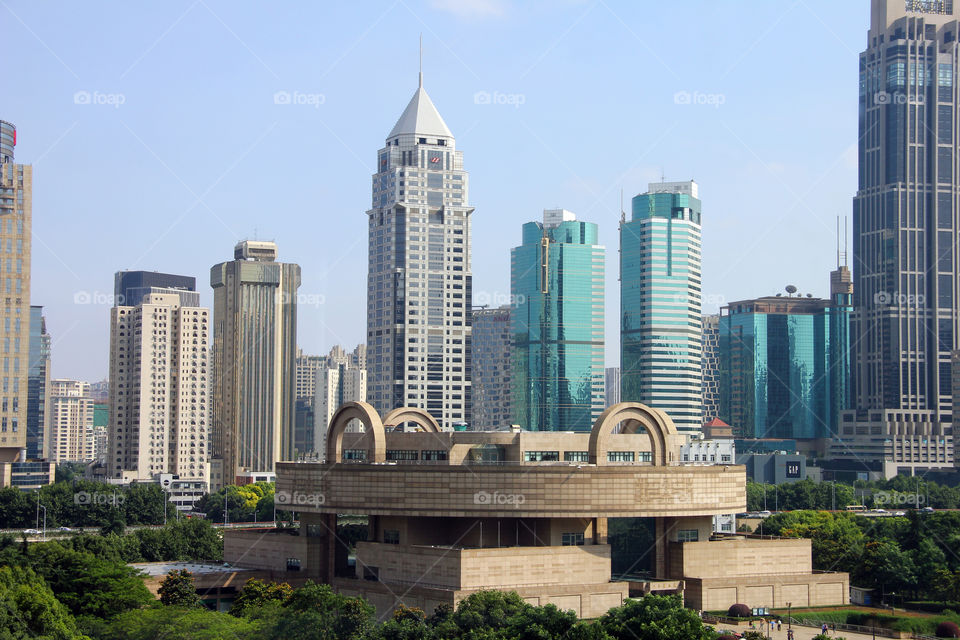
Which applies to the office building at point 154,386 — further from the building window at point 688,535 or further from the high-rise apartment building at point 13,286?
the building window at point 688,535

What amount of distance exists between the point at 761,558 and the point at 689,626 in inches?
911

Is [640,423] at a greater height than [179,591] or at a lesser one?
greater

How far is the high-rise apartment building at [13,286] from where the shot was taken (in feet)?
421

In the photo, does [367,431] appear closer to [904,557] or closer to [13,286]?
[904,557]

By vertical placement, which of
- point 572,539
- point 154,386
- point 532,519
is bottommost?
point 572,539

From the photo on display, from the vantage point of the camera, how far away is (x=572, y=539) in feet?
245

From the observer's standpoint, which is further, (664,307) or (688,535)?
(664,307)

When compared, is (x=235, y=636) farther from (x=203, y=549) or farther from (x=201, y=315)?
(x=201, y=315)

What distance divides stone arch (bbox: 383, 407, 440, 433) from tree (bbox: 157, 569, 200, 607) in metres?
15.6

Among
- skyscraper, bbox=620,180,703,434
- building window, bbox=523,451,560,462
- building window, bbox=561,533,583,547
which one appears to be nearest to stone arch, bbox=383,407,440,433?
building window, bbox=523,451,560,462

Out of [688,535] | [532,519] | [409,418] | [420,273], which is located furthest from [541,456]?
[420,273]

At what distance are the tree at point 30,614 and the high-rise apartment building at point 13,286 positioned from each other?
6669 cm

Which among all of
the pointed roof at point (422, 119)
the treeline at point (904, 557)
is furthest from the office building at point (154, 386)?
the treeline at point (904, 557)

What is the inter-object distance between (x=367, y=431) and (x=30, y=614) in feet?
81.4
